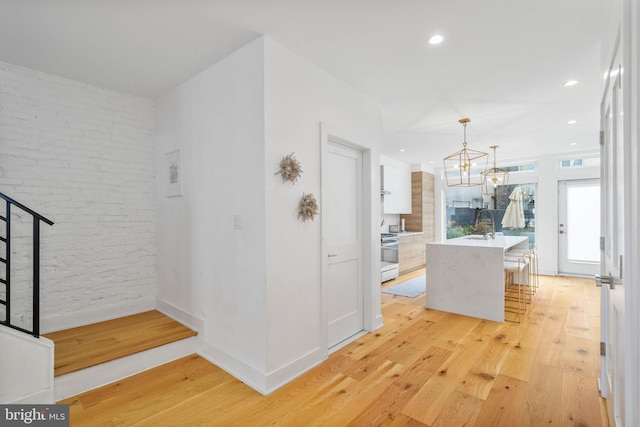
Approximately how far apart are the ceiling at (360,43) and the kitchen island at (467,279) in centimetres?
182

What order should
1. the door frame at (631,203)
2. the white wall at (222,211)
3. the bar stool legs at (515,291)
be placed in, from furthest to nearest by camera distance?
the bar stool legs at (515,291) → the white wall at (222,211) → the door frame at (631,203)

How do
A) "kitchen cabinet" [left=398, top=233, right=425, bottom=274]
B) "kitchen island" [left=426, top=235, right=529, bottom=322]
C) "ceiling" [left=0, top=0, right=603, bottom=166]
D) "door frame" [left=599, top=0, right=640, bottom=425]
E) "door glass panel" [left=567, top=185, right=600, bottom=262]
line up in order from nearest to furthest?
"door frame" [left=599, top=0, right=640, bottom=425]
"ceiling" [left=0, top=0, right=603, bottom=166]
"kitchen island" [left=426, top=235, right=529, bottom=322]
"door glass panel" [left=567, top=185, right=600, bottom=262]
"kitchen cabinet" [left=398, top=233, right=425, bottom=274]

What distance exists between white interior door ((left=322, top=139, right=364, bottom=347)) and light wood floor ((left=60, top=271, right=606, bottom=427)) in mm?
257

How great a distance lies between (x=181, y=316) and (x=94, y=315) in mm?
905

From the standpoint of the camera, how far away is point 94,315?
3.18m

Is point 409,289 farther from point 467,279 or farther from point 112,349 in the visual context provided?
point 112,349

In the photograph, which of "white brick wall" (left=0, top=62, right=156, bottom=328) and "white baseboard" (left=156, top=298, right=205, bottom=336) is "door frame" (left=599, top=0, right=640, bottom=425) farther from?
"white brick wall" (left=0, top=62, right=156, bottom=328)

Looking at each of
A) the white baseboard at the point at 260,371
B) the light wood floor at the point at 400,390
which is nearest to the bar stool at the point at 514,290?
the light wood floor at the point at 400,390

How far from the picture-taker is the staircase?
2.28 m

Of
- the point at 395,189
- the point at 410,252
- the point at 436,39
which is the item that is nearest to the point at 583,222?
the point at 410,252

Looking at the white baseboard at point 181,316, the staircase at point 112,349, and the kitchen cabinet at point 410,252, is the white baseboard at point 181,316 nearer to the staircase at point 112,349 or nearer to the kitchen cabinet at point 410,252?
the staircase at point 112,349

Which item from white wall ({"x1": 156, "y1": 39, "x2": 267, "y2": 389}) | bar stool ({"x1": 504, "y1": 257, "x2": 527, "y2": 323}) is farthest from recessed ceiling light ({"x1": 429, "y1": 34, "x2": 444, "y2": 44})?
bar stool ({"x1": 504, "y1": 257, "x2": 527, "y2": 323})

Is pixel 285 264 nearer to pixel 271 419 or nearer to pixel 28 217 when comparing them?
pixel 271 419

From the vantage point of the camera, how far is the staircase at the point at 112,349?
2.28m
